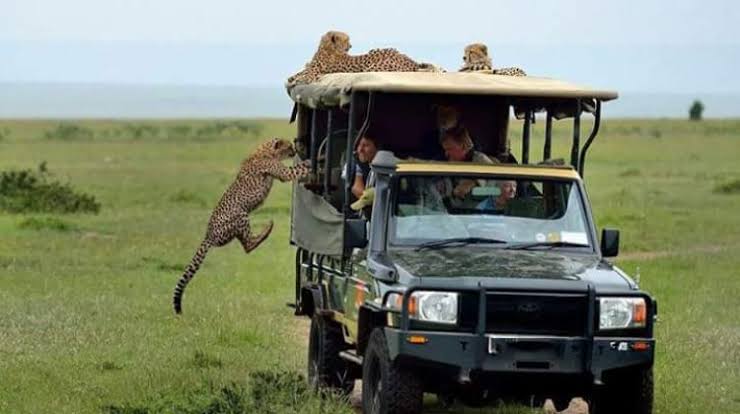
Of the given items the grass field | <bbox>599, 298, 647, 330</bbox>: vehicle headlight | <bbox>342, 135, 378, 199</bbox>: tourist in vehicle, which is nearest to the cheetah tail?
the grass field

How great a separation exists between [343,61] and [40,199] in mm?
15153

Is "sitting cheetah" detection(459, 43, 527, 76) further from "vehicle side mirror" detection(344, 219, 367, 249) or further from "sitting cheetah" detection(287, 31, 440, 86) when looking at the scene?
"vehicle side mirror" detection(344, 219, 367, 249)

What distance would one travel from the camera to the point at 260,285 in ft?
58.1

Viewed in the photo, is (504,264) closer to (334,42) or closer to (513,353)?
(513,353)

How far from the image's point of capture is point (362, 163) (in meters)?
10.7

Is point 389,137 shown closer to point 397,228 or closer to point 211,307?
point 397,228

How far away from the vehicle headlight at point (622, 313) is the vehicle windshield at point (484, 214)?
929 mm

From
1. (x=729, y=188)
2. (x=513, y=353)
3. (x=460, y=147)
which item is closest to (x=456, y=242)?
(x=513, y=353)

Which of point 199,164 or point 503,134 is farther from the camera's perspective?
point 199,164

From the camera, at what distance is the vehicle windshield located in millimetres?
9586

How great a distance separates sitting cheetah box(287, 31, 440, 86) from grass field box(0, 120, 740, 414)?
2.05 metres

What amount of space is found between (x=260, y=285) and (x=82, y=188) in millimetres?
16504

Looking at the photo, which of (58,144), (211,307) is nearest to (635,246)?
(211,307)

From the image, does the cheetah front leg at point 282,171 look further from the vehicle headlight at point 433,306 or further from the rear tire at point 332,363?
the vehicle headlight at point 433,306
